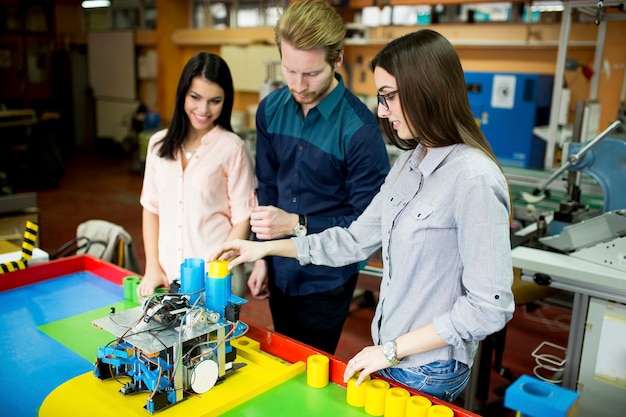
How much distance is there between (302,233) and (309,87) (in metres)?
0.41

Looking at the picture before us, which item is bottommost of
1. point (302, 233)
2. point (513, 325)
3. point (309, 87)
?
point (513, 325)

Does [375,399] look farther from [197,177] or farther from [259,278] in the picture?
[197,177]

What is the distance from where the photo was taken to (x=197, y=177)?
70.1 inches

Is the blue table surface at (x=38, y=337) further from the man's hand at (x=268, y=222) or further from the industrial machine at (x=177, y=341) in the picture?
the man's hand at (x=268, y=222)

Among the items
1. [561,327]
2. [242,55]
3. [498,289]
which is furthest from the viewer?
[242,55]

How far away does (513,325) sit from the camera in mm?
3609

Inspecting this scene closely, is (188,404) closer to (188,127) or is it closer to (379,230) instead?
(379,230)

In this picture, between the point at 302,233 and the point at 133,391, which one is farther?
the point at 302,233

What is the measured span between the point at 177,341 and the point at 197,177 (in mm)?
741

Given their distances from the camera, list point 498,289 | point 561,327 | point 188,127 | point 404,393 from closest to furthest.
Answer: point 498,289, point 404,393, point 188,127, point 561,327

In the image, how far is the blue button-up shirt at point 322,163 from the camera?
1643 mm

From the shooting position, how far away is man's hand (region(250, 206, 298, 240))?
5.06 ft

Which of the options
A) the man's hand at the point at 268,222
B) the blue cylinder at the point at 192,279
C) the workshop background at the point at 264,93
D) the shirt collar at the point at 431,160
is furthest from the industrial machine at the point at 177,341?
the workshop background at the point at 264,93

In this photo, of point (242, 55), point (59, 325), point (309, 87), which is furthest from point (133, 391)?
point (242, 55)
